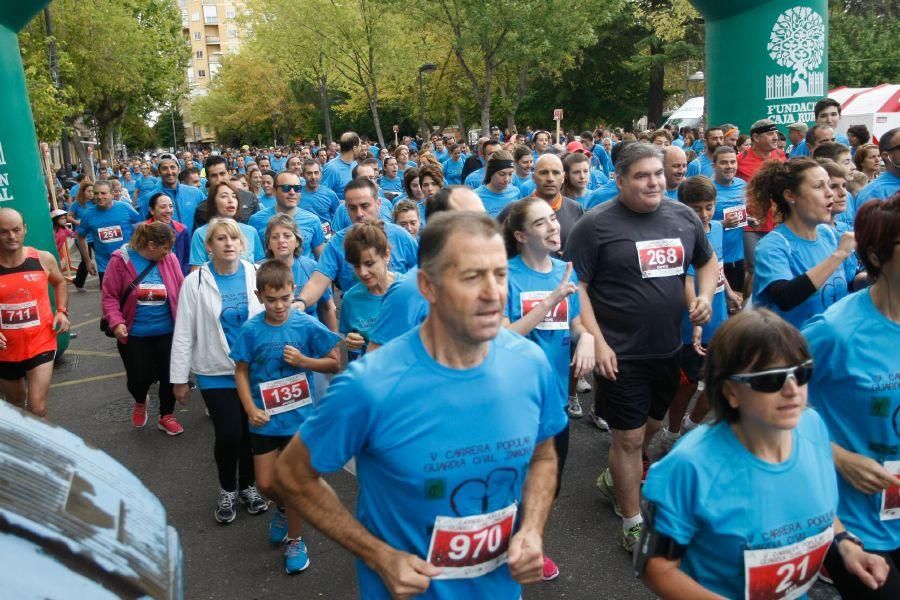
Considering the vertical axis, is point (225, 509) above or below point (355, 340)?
below

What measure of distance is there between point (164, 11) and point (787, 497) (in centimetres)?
4801

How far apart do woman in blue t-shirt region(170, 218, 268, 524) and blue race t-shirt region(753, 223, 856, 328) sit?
291 cm

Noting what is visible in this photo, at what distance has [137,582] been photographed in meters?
1.90

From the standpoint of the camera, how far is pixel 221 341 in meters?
4.79

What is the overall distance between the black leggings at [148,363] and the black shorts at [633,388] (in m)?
3.71

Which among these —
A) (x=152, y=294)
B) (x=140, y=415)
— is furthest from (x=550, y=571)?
(x=140, y=415)

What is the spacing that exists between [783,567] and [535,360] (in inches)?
34.0

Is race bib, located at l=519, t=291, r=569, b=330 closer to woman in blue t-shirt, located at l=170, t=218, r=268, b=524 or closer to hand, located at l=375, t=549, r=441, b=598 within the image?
woman in blue t-shirt, located at l=170, t=218, r=268, b=524

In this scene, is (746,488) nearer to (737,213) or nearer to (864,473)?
(864,473)

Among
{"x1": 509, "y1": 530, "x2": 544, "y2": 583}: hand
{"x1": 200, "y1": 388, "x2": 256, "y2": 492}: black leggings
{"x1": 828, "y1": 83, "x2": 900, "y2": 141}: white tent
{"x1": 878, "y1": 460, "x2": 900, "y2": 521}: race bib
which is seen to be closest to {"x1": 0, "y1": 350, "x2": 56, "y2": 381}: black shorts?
{"x1": 200, "y1": 388, "x2": 256, "y2": 492}: black leggings

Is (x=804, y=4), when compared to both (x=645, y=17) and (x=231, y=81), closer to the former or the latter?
A: (x=645, y=17)

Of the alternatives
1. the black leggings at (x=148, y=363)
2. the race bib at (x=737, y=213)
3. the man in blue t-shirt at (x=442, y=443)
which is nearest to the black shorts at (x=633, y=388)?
the man in blue t-shirt at (x=442, y=443)

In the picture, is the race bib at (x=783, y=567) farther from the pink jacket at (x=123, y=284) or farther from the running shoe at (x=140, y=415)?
the running shoe at (x=140, y=415)

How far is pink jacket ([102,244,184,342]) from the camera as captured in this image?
6.11m
